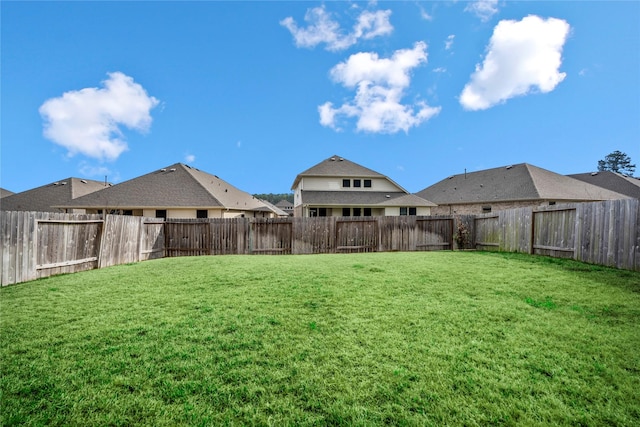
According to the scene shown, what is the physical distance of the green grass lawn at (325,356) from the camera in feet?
7.67

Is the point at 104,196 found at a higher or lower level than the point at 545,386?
higher

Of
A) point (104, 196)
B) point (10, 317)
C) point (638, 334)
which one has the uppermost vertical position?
point (104, 196)

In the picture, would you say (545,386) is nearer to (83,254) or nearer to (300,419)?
(300,419)

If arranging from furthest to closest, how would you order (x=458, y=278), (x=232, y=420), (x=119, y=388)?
(x=458, y=278) → (x=119, y=388) → (x=232, y=420)

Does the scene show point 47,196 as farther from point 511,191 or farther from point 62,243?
point 511,191

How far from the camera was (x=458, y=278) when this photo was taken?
6.90 meters

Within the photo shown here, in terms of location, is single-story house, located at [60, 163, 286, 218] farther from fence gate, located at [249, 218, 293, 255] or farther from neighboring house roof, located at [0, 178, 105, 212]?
fence gate, located at [249, 218, 293, 255]

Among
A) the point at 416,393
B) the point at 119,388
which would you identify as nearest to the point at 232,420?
the point at 119,388

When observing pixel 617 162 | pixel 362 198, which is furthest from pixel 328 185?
pixel 617 162

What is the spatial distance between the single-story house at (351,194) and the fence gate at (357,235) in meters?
11.9

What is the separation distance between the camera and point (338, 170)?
30000 mm

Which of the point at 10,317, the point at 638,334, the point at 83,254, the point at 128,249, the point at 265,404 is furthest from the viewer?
the point at 128,249

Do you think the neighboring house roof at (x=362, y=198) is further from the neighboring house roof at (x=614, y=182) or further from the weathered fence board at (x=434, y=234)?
the neighboring house roof at (x=614, y=182)

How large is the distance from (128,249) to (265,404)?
11.5 m
